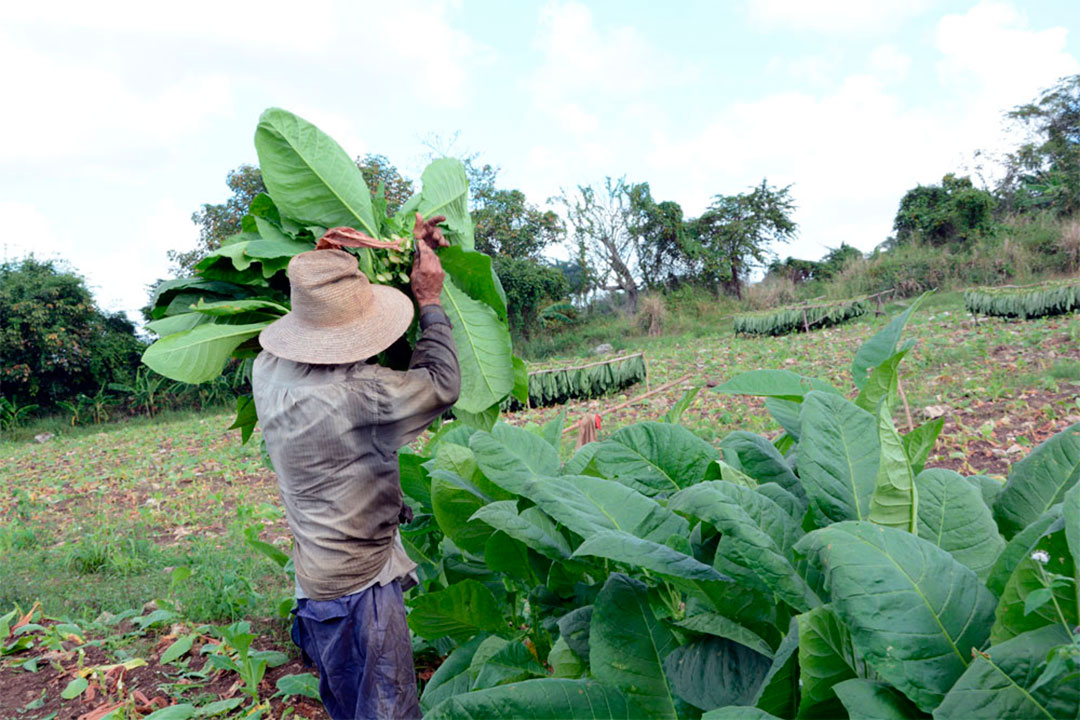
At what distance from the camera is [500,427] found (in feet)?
4.60

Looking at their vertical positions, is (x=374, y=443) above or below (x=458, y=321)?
below

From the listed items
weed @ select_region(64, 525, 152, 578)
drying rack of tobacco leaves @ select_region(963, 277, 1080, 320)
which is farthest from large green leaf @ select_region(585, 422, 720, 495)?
drying rack of tobacco leaves @ select_region(963, 277, 1080, 320)

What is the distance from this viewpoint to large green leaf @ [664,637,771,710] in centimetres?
83

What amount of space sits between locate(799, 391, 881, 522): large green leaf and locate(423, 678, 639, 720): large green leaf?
1.10 feet

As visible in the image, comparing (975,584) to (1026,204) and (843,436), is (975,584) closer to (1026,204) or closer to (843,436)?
(843,436)

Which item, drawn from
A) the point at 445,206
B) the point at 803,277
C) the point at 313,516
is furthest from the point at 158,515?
the point at 803,277

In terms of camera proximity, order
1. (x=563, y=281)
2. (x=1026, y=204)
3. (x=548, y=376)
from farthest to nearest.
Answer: (x=1026, y=204) < (x=563, y=281) < (x=548, y=376)

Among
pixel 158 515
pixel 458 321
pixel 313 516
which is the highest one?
pixel 458 321

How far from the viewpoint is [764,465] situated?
1.15 meters

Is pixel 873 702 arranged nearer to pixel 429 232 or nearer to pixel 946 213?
pixel 429 232

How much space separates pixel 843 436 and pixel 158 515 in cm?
756

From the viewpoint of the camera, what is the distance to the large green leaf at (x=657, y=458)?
116 centimetres

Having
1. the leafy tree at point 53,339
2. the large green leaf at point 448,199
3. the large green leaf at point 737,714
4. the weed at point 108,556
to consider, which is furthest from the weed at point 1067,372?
the leafy tree at point 53,339

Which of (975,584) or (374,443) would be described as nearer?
(975,584)
